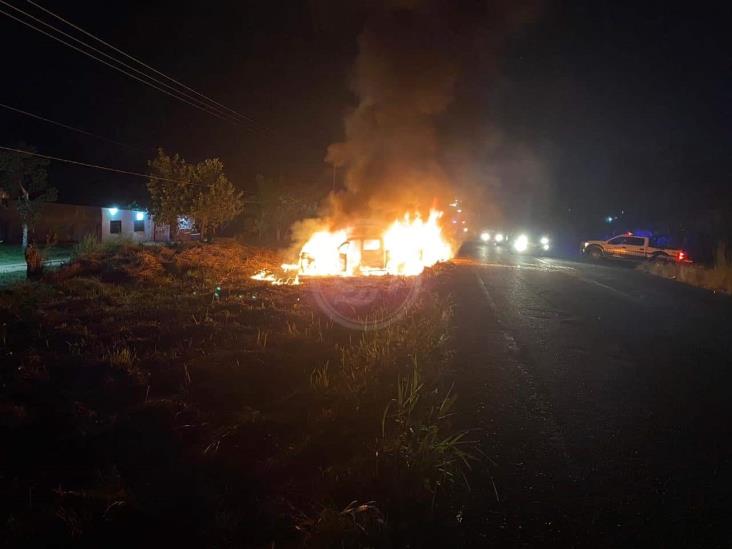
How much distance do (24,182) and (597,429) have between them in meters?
29.4

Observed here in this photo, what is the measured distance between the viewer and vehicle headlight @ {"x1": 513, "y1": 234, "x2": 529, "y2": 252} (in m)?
39.1

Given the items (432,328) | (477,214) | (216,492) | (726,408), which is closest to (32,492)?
(216,492)

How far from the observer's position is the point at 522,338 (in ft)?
27.2

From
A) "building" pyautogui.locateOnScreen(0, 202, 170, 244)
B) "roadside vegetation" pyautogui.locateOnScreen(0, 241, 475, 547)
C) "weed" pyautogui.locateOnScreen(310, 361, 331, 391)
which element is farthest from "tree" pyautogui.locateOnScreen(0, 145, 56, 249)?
"weed" pyautogui.locateOnScreen(310, 361, 331, 391)

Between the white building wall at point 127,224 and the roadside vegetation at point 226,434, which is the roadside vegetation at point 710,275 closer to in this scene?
the roadside vegetation at point 226,434

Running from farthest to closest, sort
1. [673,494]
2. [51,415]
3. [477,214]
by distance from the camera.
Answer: [477,214], [51,415], [673,494]

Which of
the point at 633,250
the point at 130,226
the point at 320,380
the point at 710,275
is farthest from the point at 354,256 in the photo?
the point at 130,226

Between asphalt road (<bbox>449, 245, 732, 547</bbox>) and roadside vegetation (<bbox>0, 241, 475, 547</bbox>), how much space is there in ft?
1.25

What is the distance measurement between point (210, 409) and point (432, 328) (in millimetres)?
4228

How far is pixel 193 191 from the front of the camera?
23234 millimetres

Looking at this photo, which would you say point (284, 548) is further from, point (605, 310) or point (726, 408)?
point (605, 310)

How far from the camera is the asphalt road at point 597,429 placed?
3189 mm

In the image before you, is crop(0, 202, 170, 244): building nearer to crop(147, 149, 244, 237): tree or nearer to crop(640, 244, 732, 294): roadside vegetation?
crop(147, 149, 244, 237): tree

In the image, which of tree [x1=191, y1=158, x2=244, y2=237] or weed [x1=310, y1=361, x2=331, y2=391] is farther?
tree [x1=191, y1=158, x2=244, y2=237]
